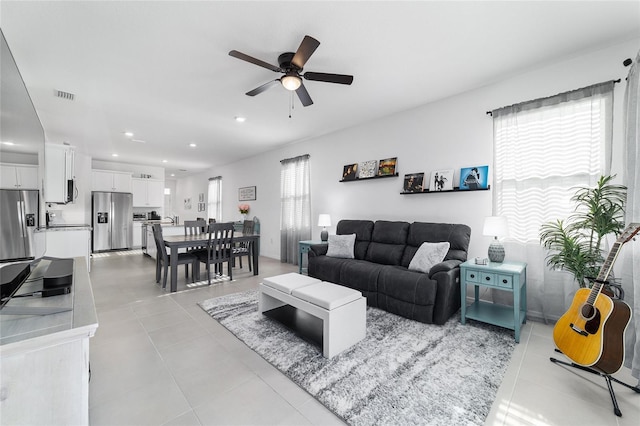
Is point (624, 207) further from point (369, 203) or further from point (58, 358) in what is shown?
point (58, 358)

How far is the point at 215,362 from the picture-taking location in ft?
6.75

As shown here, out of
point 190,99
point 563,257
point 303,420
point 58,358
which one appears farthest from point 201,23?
point 563,257

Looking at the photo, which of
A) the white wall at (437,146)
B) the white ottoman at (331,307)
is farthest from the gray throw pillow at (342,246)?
the white ottoman at (331,307)

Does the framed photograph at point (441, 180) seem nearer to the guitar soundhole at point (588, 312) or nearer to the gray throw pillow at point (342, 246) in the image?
the gray throw pillow at point (342, 246)

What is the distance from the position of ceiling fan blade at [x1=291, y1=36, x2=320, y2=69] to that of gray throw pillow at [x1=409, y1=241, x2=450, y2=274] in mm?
2427

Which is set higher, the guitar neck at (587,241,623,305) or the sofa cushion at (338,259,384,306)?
the guitar neck at (587,241,623,305)

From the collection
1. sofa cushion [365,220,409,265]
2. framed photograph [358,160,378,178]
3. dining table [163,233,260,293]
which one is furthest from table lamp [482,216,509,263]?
dining table [163,233,260,293]

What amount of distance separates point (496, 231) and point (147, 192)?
30.0ft

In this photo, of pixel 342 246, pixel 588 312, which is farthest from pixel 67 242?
pixel 588 312

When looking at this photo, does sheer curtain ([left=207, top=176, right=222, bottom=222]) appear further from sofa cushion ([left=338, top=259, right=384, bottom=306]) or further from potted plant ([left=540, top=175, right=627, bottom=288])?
potted plant ([left=540, top=175, right=627, bottom=288])

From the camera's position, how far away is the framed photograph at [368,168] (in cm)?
435

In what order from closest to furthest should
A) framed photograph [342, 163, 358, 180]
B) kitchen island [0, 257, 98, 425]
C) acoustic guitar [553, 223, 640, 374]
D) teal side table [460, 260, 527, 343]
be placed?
kitchen island [0, 257, 98, 425], acoustic guitar [553, 223, 640, 374], teal side table [460, 260, 527, 343], framed photograph [342, 163, 358, 180]

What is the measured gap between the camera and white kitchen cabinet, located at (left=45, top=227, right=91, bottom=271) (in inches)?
169

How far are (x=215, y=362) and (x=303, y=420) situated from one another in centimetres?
92
